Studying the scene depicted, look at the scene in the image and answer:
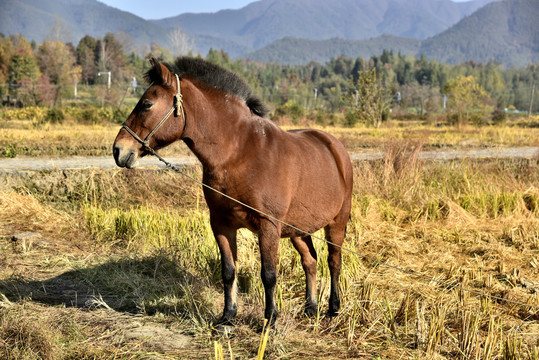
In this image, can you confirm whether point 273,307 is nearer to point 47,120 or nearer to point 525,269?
point 525,269

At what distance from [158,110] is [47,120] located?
64.3ft

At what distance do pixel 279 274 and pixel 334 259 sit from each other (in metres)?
0.89

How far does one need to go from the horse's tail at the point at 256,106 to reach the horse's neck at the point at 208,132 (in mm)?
294

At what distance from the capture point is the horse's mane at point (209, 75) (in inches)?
142

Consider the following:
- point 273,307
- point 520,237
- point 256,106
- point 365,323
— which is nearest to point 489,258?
point 520,237

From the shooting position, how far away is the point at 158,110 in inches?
135

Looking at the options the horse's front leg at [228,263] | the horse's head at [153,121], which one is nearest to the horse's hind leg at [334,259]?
the horse's front leg at [228,263]

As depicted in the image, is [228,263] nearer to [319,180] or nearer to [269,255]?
[269,255]

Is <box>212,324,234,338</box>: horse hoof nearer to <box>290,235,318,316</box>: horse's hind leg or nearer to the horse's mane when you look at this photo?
<box>290,235,318,316</box>: horse's hind leg

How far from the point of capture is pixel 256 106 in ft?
12.5

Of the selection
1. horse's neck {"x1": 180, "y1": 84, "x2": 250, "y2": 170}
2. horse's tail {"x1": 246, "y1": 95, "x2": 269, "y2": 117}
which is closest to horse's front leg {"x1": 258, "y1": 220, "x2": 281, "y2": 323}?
horse's neck {"x1": 180, "y1": 84, "x2": 250, "y2": 170}

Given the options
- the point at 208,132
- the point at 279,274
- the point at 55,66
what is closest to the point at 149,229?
the point at 279,274

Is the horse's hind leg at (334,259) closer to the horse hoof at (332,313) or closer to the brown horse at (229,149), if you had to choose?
the horse hoof at (332,313)

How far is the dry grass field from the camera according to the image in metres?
3.67
